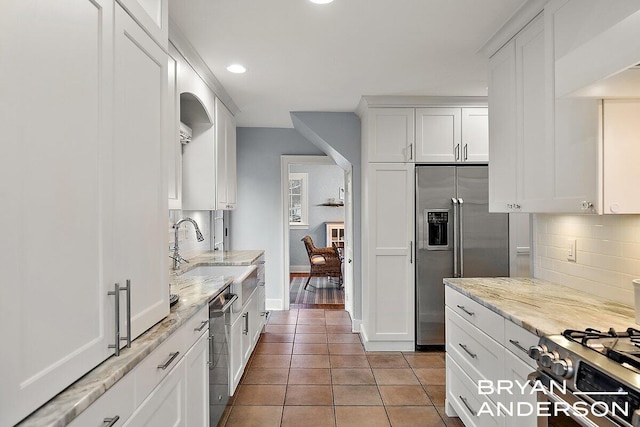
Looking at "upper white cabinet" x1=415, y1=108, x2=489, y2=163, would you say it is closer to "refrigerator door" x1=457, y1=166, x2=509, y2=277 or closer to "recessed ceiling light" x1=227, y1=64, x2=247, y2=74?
"refrigerator door" x1=457, y1=166, x2=509, y2=277

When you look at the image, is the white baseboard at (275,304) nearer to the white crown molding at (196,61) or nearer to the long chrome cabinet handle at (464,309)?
the white crown molding at (196,61)

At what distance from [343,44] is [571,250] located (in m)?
1.90

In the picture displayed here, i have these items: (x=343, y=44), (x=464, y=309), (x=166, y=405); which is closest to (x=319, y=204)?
(x=343, y=44)

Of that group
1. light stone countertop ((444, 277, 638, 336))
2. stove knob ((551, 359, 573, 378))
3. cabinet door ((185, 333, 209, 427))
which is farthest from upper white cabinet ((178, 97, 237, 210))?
stove knob ((551, 359, 573, 378))

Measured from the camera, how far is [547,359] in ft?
4.42

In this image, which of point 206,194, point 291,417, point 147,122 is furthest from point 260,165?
point 147,122

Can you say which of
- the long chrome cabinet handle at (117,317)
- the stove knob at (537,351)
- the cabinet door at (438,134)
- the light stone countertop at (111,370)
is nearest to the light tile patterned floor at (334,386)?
the light stone countertop at (111,370)

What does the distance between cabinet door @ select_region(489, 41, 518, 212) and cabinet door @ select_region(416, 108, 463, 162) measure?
1195 mm

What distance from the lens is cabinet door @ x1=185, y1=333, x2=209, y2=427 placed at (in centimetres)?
183

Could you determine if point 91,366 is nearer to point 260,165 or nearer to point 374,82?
point 374,82

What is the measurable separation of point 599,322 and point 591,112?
0.88m

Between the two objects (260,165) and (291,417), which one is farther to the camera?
(260,165)

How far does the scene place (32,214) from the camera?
2.90 feet

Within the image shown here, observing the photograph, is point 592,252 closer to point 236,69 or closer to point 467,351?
point 467,351
